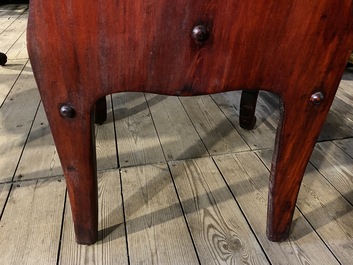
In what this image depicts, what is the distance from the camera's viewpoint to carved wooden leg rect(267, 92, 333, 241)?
643 millimetres

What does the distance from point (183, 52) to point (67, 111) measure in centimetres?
22

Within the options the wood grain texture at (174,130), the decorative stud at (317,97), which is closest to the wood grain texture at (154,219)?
the wood grain texture at (174,130)

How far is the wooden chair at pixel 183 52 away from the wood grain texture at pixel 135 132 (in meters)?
0.49

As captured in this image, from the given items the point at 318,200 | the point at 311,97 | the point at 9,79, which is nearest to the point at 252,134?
the point at 318,200

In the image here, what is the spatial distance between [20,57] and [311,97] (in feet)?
6.25

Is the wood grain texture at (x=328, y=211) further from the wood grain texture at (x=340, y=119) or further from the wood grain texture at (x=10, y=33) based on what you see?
the wood grain texture at (x=10, y=33)

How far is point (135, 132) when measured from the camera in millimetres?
1297

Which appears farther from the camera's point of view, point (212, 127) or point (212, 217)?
point (212, 127)

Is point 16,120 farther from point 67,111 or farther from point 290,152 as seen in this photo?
point 290,152

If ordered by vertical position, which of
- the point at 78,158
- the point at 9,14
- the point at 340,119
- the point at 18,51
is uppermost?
the point at 78,158

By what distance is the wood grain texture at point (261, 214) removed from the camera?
79 cm

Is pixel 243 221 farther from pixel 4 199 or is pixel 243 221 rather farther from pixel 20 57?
pixel 20 57

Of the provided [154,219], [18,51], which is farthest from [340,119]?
[18,51]

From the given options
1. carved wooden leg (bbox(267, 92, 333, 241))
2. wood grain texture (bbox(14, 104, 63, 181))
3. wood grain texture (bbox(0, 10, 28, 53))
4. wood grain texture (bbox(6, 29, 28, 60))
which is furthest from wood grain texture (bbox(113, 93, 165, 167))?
wood grain texture (bbox(0, 10, 28, 53))
